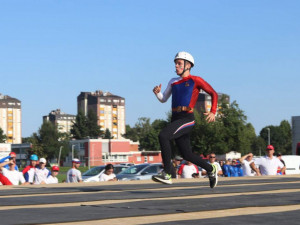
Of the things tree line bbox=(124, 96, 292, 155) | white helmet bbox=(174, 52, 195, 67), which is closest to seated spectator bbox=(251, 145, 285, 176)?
white helmet bbox=(174, 52, 195, 67)

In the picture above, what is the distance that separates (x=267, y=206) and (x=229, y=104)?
93403 mm

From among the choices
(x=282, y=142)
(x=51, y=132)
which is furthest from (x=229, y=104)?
(x=282, y=142)

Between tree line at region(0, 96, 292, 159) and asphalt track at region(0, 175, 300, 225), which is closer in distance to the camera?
asphalt track at region(0, 175, 300, 225)

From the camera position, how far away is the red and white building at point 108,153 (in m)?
157

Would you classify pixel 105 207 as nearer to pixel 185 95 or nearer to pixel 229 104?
pixel 185 95

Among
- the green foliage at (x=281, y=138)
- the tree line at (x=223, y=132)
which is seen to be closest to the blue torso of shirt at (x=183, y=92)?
the tree line at (x=223, y=132)

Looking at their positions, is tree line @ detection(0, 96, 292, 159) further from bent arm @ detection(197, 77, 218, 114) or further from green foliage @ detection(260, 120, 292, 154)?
bent arm @ detection(197, 77, 218, 114)

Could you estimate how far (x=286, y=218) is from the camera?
17.1 ft

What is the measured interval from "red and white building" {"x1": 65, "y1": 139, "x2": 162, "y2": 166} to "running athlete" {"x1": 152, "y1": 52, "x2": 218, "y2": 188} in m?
145

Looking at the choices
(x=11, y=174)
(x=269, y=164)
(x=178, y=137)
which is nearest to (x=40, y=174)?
(x=11, y=174)

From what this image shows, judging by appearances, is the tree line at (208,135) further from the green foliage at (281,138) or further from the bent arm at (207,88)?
the bent arm at (207,88)

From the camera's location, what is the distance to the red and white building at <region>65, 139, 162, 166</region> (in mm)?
156750

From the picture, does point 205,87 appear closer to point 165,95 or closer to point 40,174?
point 165,95

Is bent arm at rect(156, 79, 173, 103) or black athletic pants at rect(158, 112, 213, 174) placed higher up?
bent arm at rect(156, 79, 173, 103)
